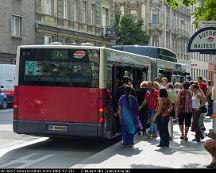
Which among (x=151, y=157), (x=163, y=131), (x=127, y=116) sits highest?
(x=127, y=116)

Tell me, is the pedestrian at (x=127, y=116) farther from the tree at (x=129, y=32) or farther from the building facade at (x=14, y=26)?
the tree at (x=129, y=32)

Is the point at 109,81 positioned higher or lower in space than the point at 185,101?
higher

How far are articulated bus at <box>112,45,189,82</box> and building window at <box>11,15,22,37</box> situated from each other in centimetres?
1532

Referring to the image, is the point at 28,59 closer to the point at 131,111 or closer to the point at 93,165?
the point at 131,111

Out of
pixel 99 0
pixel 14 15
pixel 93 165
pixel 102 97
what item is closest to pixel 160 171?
pixel 93 165

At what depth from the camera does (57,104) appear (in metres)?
12.7

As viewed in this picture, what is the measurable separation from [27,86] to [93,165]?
12.3 ft

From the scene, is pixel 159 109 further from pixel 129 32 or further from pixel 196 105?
pixel 129 32

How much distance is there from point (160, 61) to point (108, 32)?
31152mm

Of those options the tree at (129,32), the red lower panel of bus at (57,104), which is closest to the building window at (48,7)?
the tree at (129,32)

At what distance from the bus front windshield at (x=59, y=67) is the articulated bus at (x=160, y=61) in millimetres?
6955

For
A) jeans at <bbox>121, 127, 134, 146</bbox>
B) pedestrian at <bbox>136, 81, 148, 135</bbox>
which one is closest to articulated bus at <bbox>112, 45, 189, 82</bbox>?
pedestrian at <bbox>136, 81, 148, 135</bbox>

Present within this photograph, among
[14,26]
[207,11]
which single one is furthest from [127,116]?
[14,26]

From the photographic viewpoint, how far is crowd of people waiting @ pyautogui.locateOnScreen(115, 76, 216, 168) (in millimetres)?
13086
